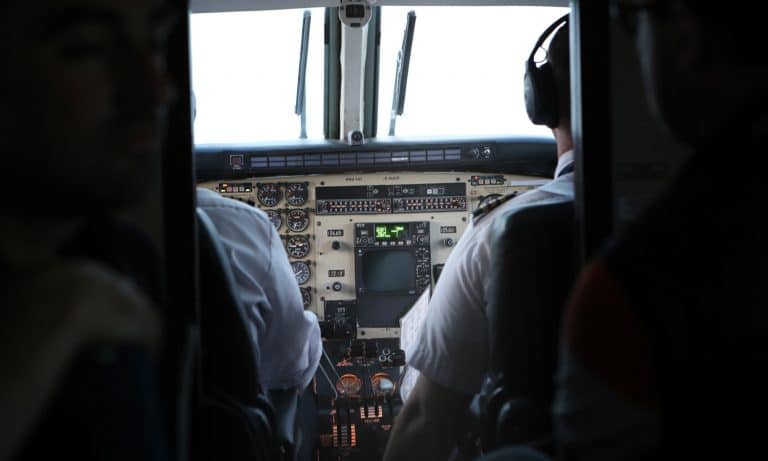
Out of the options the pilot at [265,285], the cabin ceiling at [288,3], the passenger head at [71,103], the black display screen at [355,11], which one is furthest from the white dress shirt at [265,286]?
the passenger head at [71,103]

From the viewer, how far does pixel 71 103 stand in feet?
2.00

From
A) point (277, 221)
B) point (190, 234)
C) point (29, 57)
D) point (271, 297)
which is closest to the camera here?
point (29, 57)

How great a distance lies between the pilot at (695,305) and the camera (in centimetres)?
63

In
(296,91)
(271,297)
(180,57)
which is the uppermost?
(296,91)

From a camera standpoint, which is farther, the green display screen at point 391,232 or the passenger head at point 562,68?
the green display screen at point 391,232

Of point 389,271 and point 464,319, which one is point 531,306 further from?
point 389,271

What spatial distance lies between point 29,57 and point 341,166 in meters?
2.99

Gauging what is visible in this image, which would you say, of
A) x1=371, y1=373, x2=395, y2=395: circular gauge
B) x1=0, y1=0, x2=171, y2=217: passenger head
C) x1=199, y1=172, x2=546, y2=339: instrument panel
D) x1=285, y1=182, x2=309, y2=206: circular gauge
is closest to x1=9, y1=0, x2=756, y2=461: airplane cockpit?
x1=0, y1=0, x2=171, y2=217: passenger head

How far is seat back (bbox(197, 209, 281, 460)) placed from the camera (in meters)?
1.61

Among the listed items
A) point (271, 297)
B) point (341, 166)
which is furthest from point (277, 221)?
point (271, 297)

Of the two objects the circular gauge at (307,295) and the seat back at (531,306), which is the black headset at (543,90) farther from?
the circular gauge at (307,295)

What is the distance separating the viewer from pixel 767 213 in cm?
63

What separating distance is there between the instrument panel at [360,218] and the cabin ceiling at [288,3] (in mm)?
993

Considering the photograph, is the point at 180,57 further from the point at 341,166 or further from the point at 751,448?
the point at 341,166
